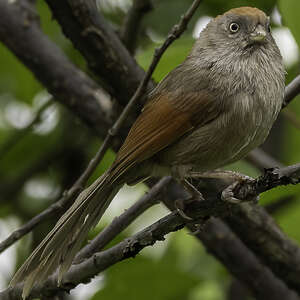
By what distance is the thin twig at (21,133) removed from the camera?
5.81 metres

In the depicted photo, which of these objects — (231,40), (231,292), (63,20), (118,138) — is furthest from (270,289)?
(63,20)

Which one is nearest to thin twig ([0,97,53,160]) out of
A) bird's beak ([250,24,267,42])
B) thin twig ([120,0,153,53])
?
thin twig ([120,0,153,53])

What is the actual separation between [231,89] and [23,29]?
5.65ft

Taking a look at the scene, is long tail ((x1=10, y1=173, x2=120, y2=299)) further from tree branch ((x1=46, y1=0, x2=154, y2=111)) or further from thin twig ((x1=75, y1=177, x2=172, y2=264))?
tree branch ((x1=46, y1=0, x2=154, y2=111))

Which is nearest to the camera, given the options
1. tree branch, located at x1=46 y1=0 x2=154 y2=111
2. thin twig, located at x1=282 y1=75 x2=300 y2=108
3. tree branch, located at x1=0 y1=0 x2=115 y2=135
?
thin twig, located at x1=282 y1=75 x2=300 y2=108

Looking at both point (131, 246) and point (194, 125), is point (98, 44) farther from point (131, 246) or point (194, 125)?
point (131, 246)

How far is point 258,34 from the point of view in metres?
4.54

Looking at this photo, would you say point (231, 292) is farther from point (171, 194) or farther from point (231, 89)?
point (231, 89)

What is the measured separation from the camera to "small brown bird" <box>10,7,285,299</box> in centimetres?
416

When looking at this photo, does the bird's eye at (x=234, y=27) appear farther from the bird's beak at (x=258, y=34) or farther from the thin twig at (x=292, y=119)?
the thin twig at (x=292, y=119)

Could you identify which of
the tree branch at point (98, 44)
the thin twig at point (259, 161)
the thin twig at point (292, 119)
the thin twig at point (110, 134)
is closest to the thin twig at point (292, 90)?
the thin twig at point (292, 119)

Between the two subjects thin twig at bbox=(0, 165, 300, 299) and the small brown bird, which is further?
the small brown bird

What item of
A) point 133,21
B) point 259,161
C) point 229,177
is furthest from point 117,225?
point 259,161

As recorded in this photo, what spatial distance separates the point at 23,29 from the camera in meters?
5.27
